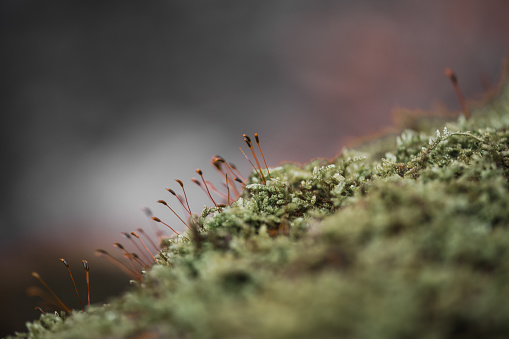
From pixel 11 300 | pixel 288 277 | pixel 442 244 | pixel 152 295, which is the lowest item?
pixel 11 300

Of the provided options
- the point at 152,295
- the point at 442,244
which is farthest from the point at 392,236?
the point at 152,295

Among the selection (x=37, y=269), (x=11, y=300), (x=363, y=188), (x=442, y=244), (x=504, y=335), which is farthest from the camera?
(x=37, y=269)

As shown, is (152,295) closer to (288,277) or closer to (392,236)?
(288,277)

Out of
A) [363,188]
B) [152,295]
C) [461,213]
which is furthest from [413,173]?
[152,295]

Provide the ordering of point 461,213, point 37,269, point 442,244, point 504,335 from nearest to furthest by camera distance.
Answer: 1. point 504,335
2. point 442,244
3. point 461,213
4. point 37,269

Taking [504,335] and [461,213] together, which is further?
[461,213]

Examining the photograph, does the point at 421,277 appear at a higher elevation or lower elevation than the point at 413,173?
lower
